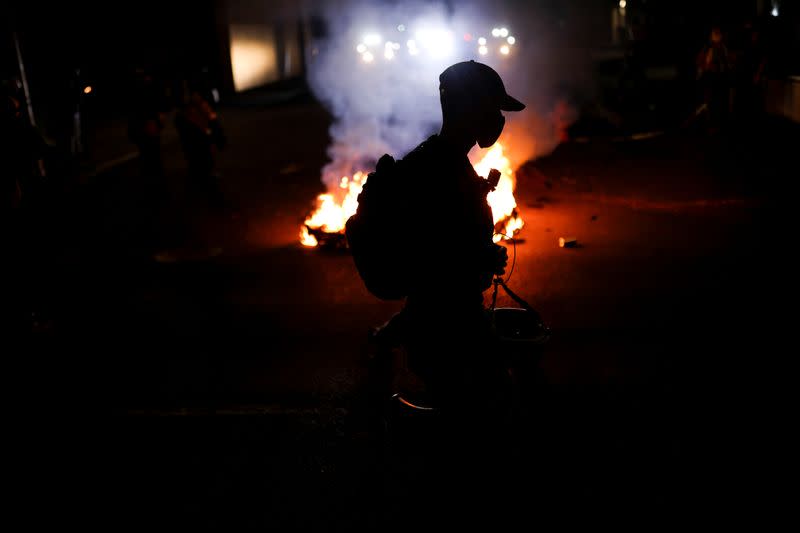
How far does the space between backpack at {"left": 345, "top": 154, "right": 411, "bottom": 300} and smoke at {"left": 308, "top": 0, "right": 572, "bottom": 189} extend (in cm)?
1117

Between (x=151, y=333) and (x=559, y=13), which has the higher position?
(x=559, y=13)

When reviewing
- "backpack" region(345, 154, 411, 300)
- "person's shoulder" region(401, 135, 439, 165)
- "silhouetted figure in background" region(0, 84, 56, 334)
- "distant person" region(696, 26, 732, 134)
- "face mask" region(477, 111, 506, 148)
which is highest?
"face mask" region(477, 111, 506, 148)

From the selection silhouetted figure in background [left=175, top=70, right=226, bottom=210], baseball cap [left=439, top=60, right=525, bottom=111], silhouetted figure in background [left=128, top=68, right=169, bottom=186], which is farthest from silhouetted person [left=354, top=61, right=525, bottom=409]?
silhouetted figure in background [left=128, top=68, right=169, bottom=186]

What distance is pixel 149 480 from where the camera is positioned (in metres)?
3.65

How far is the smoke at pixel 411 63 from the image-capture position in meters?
15.7

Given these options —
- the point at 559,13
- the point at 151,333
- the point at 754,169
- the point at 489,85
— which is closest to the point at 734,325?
the point at 489,85

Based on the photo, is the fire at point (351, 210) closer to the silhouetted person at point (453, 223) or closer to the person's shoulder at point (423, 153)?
the silhouetted person at point (453, 223)

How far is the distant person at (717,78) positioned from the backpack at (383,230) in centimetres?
1253

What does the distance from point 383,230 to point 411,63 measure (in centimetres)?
1920

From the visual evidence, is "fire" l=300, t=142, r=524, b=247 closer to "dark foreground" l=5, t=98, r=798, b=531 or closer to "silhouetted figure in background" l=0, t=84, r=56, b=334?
"dark foreground" l=5, t=98, r=798, b=531

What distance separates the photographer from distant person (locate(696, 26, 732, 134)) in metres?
13.3

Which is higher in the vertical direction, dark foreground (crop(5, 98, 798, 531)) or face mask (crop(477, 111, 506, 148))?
face mask (crop(477, 111, 506, 148))

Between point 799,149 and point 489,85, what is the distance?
34.9 ft

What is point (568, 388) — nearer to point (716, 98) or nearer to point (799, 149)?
point (799, 149)
